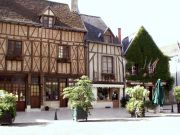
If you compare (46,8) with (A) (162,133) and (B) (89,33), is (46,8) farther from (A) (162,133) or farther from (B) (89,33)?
(A) (162,133)

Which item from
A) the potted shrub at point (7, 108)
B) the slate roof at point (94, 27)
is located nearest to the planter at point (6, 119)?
the potted shrub at point (7, 108)

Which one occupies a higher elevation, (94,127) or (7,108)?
(7,108)

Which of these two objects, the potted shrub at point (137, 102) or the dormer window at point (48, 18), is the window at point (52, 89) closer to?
the dormer window at point (48, 18)

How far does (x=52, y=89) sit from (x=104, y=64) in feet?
18.0

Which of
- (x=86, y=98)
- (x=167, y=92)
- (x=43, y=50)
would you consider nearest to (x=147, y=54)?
(x=167, y=92)

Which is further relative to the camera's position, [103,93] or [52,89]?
[103,93]

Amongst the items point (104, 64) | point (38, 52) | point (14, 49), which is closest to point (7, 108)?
point (14, 49)

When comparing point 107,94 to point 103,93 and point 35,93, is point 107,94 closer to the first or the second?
point 103,93

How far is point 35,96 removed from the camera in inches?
927

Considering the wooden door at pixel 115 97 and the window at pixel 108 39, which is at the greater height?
the window at pixel 108 39

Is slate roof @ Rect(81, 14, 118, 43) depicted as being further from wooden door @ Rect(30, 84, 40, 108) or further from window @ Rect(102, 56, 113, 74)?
wooden door @ Rect(30, 84, 40, 108)

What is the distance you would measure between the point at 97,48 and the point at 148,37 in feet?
20.3

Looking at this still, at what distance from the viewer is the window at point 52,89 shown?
79.2 feet

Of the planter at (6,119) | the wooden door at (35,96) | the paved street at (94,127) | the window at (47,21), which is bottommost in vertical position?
the paved street at (94,127)
